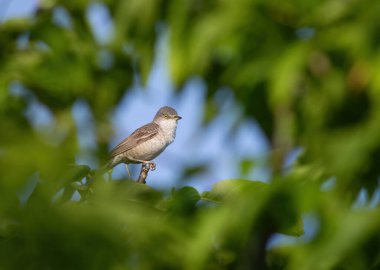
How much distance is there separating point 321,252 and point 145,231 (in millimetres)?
440

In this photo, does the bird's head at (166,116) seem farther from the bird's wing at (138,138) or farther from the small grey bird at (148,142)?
the bird's wing at (138,138)

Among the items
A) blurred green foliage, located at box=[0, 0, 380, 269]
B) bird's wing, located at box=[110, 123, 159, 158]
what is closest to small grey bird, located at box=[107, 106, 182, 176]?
bird's wing, located at box=[110, 123, 159, 158]

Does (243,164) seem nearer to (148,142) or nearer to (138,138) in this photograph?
(148,142)

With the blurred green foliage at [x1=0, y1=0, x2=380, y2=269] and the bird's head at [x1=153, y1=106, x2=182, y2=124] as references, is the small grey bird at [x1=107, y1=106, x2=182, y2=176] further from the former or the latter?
the blurred green foliage at [x1=0, y1=0, x2=380, y2=269]

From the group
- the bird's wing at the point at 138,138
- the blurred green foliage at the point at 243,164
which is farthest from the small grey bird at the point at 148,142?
the blurred green foliage at the point at 243,164

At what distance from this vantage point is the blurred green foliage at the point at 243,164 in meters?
1.57

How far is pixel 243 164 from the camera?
186 cm

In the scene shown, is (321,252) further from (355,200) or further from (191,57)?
(191,57)

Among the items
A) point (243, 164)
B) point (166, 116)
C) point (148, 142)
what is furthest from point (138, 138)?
point (243, 164)

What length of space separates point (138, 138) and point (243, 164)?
11470 mm

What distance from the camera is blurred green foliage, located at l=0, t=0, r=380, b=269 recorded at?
1565mm

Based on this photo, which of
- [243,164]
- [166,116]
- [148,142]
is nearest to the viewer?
[243,164]

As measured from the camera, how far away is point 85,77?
11.1ft

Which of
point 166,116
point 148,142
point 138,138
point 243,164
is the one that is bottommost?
point 243,164
